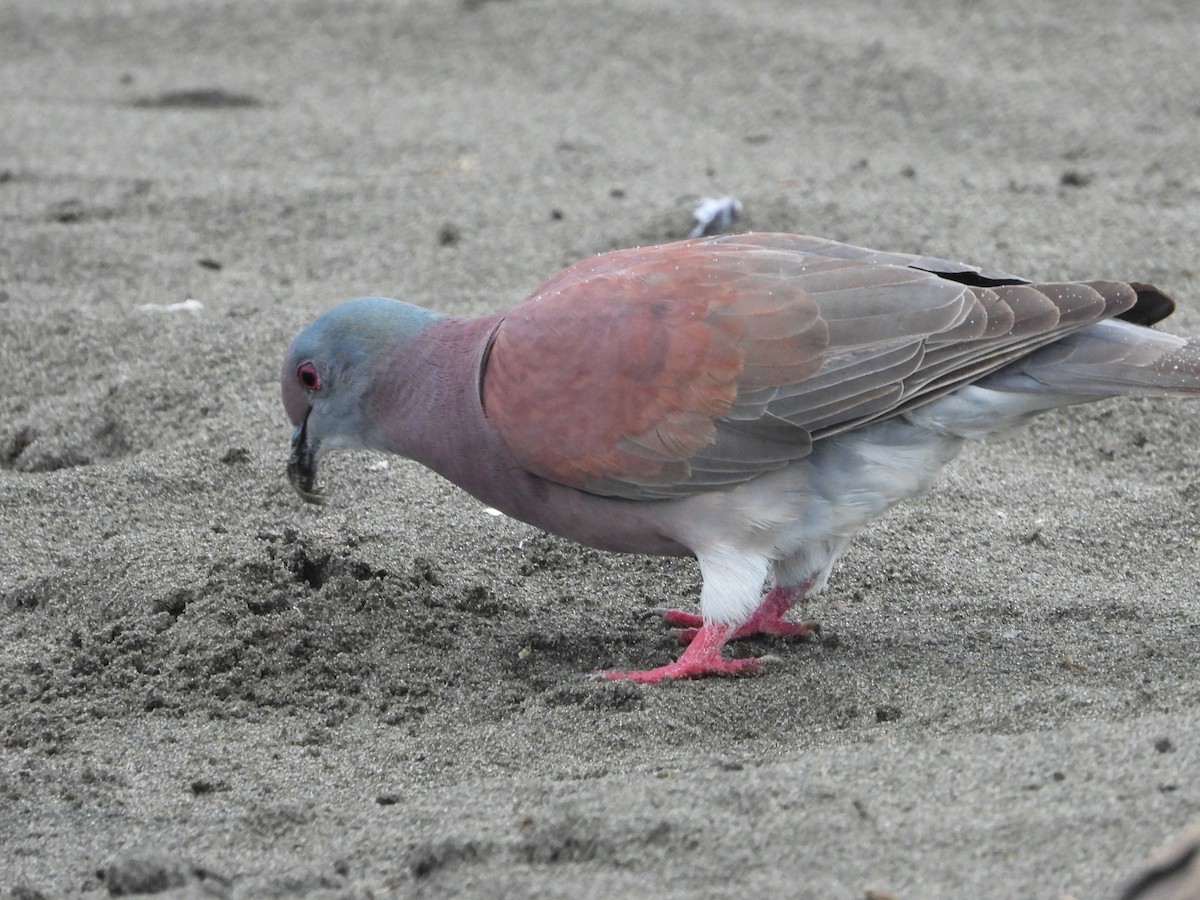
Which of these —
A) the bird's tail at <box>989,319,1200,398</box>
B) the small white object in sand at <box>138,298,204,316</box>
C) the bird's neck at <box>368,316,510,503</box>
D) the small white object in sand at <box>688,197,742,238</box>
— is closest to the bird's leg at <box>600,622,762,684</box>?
the bird's neck at <box>368,316,510,503</box>

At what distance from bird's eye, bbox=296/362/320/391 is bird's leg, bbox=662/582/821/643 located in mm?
1208

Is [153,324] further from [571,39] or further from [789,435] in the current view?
[571,39]

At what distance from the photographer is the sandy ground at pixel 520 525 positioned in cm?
304

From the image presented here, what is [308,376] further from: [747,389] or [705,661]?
[705,661]

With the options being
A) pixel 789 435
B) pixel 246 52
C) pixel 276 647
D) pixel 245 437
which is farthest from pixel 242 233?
pixel 789 435

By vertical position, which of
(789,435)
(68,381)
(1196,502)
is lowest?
(68,381)

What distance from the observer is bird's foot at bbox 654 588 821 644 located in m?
4.39

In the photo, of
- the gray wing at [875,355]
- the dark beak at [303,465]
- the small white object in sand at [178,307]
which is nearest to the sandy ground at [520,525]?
the small white object in sand at [178,307]

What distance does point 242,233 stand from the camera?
7.11m

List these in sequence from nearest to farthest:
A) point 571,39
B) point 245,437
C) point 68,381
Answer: point 245,437 → point 68,381 → point 571,39

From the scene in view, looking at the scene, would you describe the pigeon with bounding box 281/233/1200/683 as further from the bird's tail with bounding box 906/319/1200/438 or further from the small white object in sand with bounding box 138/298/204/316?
the small white object in sand with bounding box 138/298/204/316

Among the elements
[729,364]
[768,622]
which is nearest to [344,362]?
[729,364]

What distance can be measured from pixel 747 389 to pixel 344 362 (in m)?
1.15

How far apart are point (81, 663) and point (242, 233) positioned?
11.5ft
